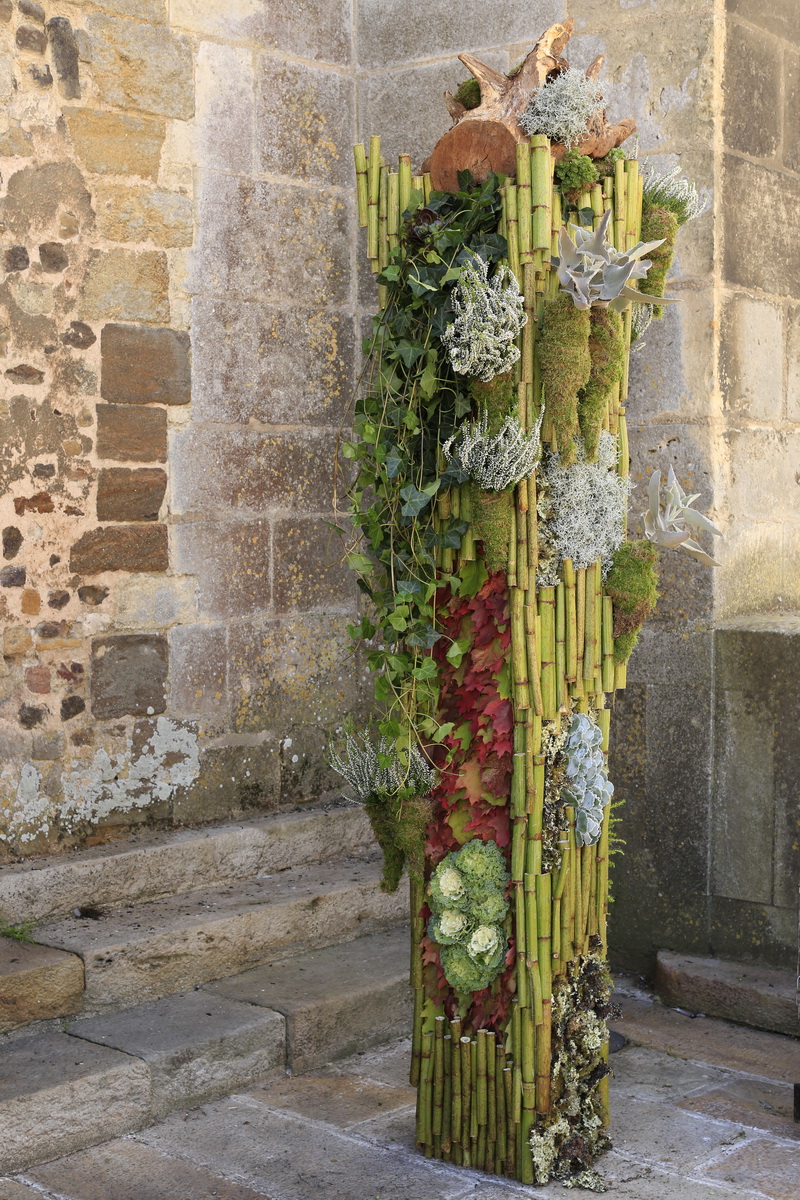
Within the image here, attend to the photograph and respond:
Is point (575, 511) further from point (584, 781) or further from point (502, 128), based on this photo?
point (502, 128)

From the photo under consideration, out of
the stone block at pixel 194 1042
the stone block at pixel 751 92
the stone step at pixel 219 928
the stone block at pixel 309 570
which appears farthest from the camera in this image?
the stone block at pixel 309 570

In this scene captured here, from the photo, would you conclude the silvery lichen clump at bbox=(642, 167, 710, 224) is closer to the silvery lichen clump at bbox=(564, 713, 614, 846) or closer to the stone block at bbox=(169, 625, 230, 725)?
the silvery lichen clump at bbox=(564, 713, 614, 846)

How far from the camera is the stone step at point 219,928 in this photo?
351 centimetres

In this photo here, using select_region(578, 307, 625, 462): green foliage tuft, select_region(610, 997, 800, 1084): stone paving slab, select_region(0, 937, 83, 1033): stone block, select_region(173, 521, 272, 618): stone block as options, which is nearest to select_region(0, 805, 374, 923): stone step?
select_region(0, 937, 83, 1033): stone block

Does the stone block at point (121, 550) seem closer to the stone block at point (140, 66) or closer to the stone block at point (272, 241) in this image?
the stone block at point (272, 241)

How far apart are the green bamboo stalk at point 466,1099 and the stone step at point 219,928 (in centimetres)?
104

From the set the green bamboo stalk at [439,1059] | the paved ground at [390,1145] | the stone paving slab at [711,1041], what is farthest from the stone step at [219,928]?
the green bamboo stalk at [439,1059]

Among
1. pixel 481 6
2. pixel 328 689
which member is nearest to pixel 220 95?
pixel 481 6

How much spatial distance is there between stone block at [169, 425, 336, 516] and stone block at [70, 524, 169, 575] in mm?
132

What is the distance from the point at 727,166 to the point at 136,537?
84.6 inches

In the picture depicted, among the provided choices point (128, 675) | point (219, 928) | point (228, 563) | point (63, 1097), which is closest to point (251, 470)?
point (228, 563)

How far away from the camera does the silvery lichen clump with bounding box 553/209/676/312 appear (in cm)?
262

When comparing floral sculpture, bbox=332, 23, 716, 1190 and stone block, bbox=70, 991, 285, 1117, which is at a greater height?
floral sculpture, bbox=332, 23, 716, 1190

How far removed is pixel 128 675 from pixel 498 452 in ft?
5.96
